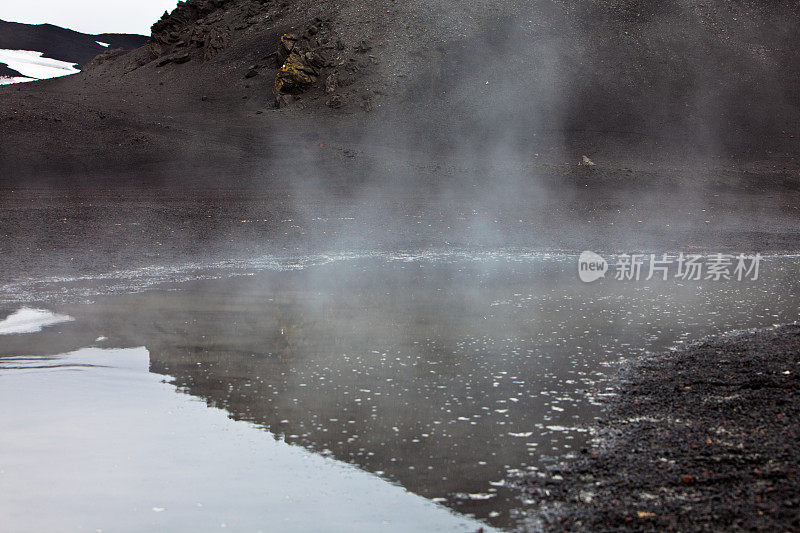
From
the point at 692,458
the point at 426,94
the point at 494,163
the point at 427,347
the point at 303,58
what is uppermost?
the point at 303,58

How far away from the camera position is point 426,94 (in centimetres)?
2886

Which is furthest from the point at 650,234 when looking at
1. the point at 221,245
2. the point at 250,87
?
the point at 250,87

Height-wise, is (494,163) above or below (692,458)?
above

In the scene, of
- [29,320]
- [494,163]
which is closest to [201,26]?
[494,163]

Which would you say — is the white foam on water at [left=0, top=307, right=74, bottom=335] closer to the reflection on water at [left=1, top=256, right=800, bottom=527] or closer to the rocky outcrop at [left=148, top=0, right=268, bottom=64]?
the reflection on water at [left=1, top=256, right=800, bottom=527]

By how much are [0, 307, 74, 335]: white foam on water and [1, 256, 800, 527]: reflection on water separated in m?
0.20

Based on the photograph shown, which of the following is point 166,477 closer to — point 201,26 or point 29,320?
point 29,320

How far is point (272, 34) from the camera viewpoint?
37094 millimetres

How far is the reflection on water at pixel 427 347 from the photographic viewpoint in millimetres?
4230

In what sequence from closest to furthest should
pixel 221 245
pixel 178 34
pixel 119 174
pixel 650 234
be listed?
1. pixel 221 245
2. pixel 650 234
3. pixel 119 174
4. pixel 178 34

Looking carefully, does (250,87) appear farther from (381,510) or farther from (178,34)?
(381,510)

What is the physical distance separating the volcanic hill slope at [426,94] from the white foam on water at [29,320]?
998cm

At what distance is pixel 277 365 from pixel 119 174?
13.1m

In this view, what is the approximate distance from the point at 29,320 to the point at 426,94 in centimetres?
2319
